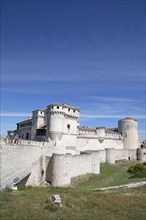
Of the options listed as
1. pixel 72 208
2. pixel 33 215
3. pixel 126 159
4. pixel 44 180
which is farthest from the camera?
pixel 126 159

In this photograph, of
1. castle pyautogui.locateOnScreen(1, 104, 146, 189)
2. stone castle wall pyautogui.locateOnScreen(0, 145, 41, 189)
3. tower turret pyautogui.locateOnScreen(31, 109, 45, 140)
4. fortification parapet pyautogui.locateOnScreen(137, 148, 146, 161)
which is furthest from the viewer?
fortification parapet pyautogui.locateOnScreen(137, 148, 146, 161)

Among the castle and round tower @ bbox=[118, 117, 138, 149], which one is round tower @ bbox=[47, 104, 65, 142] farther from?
round tower @ bbox=[118, 117, 138, 149]

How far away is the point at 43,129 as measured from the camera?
3709 cm

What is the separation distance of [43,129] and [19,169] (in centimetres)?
1889

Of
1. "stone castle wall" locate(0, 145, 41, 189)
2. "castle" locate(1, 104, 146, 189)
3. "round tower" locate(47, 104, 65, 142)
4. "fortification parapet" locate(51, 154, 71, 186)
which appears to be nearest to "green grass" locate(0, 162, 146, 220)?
"stone castle wall" locate(0, 145, 41, 189)

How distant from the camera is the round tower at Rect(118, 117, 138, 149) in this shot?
55375 millimetres

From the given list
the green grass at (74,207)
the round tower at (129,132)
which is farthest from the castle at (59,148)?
the green grass at (74,207)

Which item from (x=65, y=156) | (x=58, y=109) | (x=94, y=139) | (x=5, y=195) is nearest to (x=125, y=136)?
(x=94, y=139)

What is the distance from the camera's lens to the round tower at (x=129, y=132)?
55375 mm

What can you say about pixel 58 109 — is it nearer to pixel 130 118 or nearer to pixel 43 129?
pixel 43 129

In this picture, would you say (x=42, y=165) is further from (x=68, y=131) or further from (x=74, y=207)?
(x=68, y=131)

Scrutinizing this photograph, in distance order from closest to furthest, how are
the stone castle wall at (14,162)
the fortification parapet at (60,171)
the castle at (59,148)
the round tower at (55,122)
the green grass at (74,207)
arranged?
the green grass at (74,207)
the stone castle wall at (14,162)
the castle at (59,148)
the fortification parapet at (60,171)
the round tower at (55,122)

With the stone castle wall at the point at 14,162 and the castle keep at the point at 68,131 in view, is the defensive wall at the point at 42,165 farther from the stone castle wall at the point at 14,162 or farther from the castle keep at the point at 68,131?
the castle keep at the point at 68,131

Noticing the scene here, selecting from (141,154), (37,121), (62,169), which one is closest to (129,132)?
(141,154)
